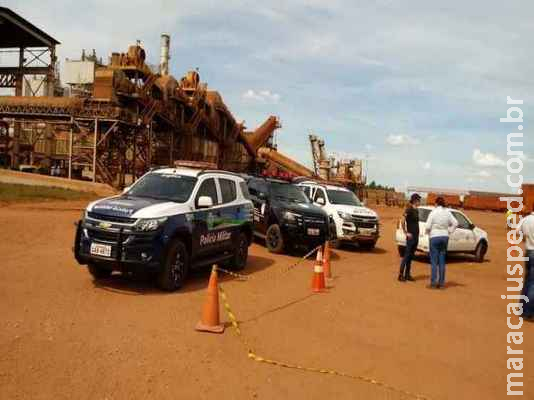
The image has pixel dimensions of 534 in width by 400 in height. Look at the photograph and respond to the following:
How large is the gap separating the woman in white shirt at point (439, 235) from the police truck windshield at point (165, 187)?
5.12 metres

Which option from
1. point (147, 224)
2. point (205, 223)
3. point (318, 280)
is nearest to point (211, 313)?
point (147, 224)

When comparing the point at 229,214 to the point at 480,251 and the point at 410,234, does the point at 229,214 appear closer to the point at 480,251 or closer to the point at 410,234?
the point at 410,234

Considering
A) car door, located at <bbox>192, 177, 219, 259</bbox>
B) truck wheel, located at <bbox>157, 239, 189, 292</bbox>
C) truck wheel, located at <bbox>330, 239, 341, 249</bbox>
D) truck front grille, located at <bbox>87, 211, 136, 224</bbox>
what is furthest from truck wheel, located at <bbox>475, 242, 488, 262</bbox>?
truck front grille, located at <bbox>87, 211, 136, 224</bbox>

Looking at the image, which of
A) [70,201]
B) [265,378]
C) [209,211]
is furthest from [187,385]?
[70,201]

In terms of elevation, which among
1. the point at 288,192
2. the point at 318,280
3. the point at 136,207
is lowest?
the point at 318,280

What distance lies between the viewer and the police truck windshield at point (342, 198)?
17859 millimetres

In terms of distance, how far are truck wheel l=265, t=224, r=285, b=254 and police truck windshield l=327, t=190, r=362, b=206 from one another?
395cm

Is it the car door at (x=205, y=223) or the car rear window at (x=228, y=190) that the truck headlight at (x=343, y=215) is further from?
the car door at (x=205, y=223)

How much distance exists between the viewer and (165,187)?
32.2ft

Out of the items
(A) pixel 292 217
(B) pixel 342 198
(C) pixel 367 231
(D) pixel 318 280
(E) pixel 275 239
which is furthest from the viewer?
(B) pixel 342 198

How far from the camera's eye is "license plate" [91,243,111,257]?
8.20m

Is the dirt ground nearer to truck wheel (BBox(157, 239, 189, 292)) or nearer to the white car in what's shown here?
truck wheel (BBox(157, 239, 189, 292))

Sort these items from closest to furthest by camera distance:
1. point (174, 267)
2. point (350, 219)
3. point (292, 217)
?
point (174, 267) → point (292, 217) → point (350, 219)

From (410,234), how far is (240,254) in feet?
12.4
